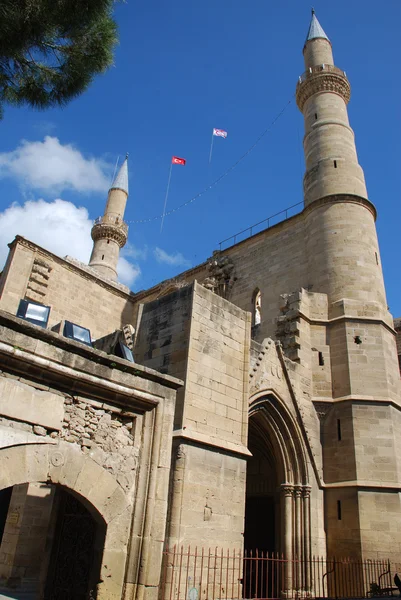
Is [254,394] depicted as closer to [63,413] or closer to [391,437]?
[391,437]

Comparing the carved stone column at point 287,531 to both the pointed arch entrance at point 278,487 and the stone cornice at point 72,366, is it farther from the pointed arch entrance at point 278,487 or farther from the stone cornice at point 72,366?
the stone cornice at point 72,366

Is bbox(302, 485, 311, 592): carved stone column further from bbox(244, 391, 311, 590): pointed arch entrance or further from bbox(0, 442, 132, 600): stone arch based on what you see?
bbox(0, 442, 132, 600): stone arch

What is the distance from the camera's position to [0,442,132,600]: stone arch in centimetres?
415

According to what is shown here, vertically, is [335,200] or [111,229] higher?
[111,229]

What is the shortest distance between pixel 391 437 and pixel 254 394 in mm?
3331

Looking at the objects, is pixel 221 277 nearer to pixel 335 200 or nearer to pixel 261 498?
pixel 335 200

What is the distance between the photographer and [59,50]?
6594mm

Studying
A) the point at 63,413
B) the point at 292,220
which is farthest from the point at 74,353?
the point at 292,220

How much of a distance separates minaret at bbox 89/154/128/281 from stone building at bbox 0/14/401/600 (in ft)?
21.8

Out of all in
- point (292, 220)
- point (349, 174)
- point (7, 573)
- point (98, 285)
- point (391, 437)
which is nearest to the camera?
point (7, 573)

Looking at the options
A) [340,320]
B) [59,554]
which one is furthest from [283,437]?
[59,554]

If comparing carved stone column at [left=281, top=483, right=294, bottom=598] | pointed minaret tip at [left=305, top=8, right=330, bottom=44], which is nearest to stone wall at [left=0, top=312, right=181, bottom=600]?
carved stone column at [left=281, top=483, right=294, bottom=598]

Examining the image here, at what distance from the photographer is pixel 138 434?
5.23 meters

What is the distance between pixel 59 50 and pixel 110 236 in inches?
767
